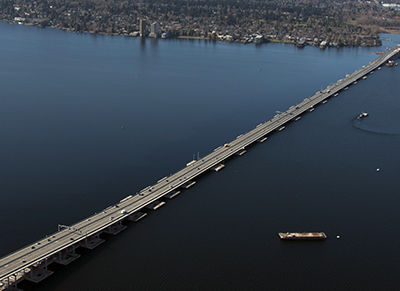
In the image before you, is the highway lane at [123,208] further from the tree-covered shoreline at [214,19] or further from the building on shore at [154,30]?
the tree-covered shoreline at [214,19]

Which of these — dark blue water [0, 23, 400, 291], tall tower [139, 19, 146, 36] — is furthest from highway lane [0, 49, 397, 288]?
tall tower [139, 19, 146, 36]

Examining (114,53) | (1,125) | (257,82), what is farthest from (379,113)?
(114,53)

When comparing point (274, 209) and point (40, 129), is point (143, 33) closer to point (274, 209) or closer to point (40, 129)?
point (40, 129)

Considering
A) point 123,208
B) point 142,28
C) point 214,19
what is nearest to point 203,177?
point 123,208

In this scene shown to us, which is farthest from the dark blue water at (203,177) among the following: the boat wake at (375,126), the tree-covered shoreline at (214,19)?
the tree-covered shoreline at (214,19)

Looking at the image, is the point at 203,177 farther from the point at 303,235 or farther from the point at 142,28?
the point at 142,28
